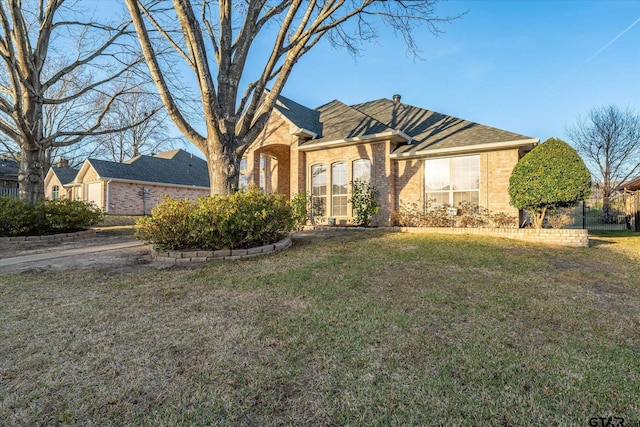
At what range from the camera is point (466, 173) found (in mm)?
10391

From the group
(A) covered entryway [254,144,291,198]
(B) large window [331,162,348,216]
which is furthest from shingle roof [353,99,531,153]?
A: (A) covered entryway [254,144,291,198]

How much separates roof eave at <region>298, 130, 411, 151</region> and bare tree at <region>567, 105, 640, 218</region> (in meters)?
18.3

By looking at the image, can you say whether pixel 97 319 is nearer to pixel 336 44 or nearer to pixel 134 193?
pixel 336 44

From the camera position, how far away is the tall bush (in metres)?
7.84

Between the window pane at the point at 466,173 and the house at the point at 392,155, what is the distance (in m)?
0.03

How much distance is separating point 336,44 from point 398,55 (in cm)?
216

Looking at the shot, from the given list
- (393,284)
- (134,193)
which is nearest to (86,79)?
(134,193)

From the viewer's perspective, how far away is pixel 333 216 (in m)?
12.3

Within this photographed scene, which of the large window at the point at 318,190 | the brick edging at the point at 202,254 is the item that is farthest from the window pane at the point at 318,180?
the brick edging at the point at 202,254

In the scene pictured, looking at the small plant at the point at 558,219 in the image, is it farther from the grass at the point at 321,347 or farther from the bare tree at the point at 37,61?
the bare tree at the point at 37,61

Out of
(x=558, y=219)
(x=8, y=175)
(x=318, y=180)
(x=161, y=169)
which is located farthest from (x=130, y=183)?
(x=558, y=219)

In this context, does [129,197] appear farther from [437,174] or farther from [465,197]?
[465,197]

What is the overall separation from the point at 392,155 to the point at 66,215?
11.4m

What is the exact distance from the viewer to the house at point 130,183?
2123 cm
